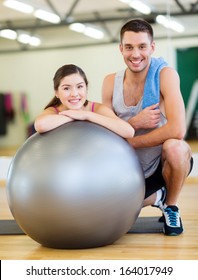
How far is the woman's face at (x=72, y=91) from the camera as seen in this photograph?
→ 2990mm

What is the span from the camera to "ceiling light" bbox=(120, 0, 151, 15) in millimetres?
5781

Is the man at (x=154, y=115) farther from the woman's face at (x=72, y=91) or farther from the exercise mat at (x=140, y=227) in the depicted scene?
the woman's face at (x=72, y=91)

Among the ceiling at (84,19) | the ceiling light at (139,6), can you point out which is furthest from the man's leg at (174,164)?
the ceiling light at (139,6)

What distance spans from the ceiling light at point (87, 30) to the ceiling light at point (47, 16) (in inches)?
6.0

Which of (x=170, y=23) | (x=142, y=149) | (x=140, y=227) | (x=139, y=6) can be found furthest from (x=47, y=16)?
(x=140, y=227)

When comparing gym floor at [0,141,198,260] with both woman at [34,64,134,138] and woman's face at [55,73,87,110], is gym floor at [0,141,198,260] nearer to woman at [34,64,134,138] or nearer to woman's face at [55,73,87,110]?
woman at [34,64,134,138]

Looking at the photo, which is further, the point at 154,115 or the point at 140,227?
the point at 140,227

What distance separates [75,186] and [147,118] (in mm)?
714

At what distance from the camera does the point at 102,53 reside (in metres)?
5.80

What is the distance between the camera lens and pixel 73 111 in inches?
115

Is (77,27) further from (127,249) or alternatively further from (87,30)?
(127,249)

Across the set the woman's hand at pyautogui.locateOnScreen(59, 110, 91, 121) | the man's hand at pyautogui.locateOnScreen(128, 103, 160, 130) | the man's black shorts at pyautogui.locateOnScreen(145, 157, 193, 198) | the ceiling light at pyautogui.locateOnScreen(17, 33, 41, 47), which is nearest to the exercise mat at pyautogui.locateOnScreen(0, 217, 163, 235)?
the man's black shorts at pyautogui.locateOnScreen(145, 157, 193, 198)

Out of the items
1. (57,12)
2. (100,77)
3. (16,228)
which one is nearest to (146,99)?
(16,228)

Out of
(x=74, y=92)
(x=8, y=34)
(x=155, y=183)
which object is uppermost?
(x=8, y=34)
